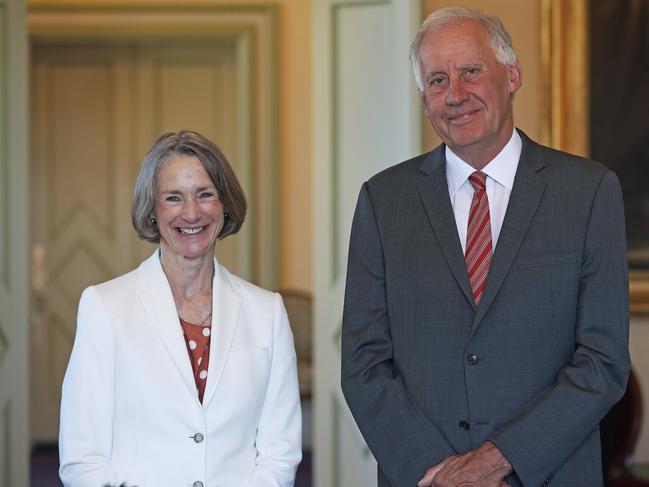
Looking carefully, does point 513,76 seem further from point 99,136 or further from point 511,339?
point 99,136

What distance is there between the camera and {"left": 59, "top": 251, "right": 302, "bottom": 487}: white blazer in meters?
2.42

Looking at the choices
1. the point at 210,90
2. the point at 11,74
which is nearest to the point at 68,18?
the point at 210,90

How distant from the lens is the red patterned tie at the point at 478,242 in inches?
101

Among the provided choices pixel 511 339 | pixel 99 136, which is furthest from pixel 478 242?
pixel 99 136

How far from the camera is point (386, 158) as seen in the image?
14.5ft

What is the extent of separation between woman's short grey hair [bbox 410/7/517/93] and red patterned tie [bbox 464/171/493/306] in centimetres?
30

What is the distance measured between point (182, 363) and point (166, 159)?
1.55 feet

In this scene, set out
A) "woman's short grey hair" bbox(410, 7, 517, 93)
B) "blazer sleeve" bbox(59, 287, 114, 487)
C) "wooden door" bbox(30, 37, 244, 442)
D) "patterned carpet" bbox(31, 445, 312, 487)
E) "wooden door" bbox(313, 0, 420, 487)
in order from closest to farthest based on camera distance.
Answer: "blazer sleeve" bbox(59, 287, 114, 487)
"woman's short grey hair" bbox(410, 7, 517, 93)
"wooden door" bbox(313, 0, 420, 487)
"patterned carpet" bbox(31, 445, 312, 487)
"wooden door" bbox(30, 37, 244, 442)

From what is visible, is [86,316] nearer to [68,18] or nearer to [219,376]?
[219,376]

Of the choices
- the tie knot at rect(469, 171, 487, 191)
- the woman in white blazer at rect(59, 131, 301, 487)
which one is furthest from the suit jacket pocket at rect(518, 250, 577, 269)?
the woman in white blazer at rect(59, 131, 301, 487)

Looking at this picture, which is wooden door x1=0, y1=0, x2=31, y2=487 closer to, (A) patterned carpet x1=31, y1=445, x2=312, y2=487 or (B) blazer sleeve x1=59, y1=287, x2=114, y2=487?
(A) patterned carpet x1=31, y1=445, x2=312, y2=487

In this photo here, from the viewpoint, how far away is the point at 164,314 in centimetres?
254

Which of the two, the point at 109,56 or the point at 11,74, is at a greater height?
the point at 109,56

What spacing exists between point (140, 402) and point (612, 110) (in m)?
3.19
